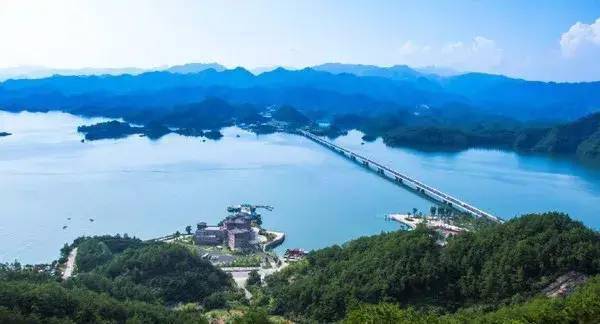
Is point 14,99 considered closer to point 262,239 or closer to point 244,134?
point 244,134

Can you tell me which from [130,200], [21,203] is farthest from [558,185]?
[21,203]

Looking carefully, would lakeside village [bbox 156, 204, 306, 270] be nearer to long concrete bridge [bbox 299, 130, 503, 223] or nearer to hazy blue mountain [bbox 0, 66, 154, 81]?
long concrete bridge [bbox 299, 130, 503, 223]

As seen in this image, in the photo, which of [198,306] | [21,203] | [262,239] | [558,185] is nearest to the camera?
[198,306]

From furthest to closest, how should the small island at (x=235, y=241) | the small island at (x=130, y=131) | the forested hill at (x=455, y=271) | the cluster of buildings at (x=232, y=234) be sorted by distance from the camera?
→ the small island at (x=130, y=131) < the cluster of buildings at (x=232, y=234) < the small island at (x=235, y=241) < the forested hill at (x=455, y=271)

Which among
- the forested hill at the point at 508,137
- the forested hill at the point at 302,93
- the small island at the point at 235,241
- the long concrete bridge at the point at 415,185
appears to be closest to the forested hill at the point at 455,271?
the small island at the point at 235,241

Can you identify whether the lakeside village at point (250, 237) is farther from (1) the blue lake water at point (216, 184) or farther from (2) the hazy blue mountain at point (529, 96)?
(2) the hazy blue mountain at point (529, 96)

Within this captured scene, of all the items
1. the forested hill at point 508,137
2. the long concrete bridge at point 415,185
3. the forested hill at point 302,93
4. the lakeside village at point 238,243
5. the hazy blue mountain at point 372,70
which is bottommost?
the lakeside village at point 238,243

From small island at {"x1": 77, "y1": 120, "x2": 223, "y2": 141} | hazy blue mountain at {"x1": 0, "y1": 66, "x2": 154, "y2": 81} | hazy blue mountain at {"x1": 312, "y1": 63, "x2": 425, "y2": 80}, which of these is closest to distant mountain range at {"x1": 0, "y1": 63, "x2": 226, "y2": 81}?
hazy blue mountain at {"x1": 0, "y1": 66, "x2": 154, "y2": 81}
